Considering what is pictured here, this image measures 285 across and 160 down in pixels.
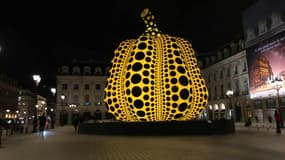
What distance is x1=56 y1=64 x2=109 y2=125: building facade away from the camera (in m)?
67.2

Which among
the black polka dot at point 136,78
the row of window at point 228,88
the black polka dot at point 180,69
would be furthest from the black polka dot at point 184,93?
the row of window at point 228,88

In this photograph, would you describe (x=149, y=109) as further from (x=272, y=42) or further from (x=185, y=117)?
(x=272, y=42)

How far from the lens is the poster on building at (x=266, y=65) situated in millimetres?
33153

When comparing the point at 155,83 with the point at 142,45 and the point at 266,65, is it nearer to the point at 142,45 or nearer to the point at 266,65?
the point at 142,45

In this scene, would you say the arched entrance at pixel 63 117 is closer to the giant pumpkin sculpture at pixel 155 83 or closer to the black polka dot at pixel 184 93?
the giant pumpkin sculpture at pixel 155 83

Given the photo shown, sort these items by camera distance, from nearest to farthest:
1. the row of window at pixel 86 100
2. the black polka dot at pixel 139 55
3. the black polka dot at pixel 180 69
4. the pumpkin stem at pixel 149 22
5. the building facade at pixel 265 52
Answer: the black polka dot at pixel 180 69 < the black polka dot at pixel 139 55 < the pumpkin stem at pixel 149 22 < the building facade at pixel 265 52 < the row of window at pixel 86 100

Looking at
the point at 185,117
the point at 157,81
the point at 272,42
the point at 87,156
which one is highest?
the point at 272,42

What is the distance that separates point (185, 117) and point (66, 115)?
5135cm

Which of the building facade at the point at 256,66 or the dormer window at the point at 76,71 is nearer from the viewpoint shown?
the building facade at the point at 256,66

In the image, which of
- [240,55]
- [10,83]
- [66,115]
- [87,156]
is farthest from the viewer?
[10,83]

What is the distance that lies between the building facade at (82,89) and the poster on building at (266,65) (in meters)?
37.8

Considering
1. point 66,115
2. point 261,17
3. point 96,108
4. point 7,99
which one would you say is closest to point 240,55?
point 261,17

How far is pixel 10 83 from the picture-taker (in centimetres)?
8425

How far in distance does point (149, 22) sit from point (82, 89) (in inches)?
1946
